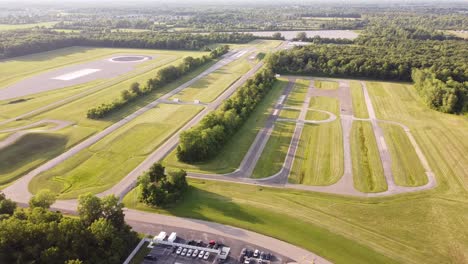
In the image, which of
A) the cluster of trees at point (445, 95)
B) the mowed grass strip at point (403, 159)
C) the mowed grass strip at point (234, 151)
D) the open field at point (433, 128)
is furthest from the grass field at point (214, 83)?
the cluster of trees at point (445, 95)

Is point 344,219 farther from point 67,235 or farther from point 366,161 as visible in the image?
point 67,235

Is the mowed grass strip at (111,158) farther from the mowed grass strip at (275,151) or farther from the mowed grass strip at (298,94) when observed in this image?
the mowed grass strip at (298,94)

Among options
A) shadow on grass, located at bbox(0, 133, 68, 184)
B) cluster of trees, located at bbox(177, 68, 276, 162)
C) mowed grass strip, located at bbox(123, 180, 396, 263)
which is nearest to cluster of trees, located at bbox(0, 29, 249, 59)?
cluster of trees, located at bbox(177, 68, 276, 162)

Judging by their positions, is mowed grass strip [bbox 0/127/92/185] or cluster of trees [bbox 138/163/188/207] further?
mowed grass strip [bbox 0/127/92/185]

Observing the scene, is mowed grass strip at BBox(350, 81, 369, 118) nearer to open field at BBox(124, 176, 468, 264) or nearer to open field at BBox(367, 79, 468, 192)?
open field at BBox(367, 79, 468, 192)

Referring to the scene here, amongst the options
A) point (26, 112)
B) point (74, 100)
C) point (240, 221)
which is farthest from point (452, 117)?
point (26, 112)

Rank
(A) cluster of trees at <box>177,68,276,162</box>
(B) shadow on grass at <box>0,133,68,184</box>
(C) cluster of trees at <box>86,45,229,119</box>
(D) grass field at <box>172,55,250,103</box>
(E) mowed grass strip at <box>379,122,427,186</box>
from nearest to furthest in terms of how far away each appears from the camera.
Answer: (E) mowed grass strip at <box>379,122,427,186</box>
(B) shadow on grass at <box>0,133,68,184</box>
(A) cluster of trees at <box>177,68,276,162</box>
(C) cluster of trees at <box>86,45,229,119</box>
(D) grass field at <box>172,55,250,103</box>

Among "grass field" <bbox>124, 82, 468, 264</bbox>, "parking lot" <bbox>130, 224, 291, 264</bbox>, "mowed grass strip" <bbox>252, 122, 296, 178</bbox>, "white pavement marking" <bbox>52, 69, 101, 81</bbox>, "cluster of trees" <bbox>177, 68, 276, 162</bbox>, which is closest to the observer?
"parking lot" <bbox>130, 224, 291, 264</bbox>

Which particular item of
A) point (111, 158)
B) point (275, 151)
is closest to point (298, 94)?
point (275, 151)
